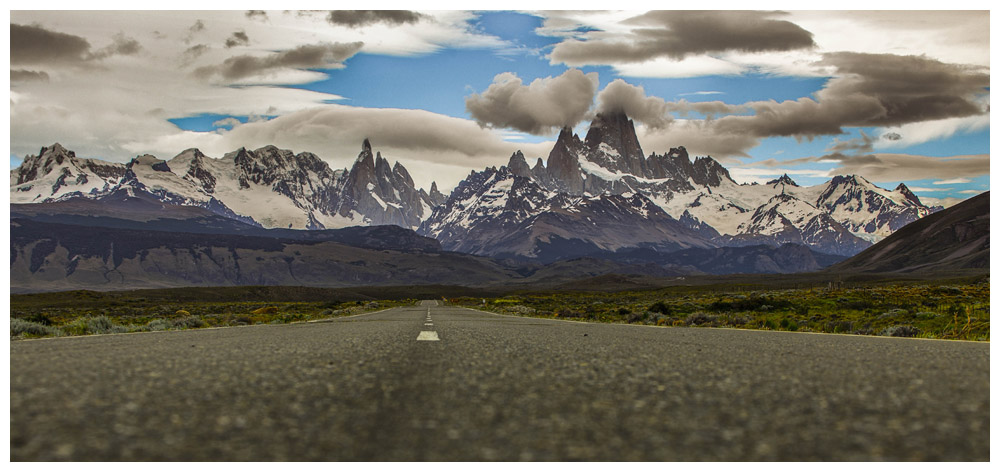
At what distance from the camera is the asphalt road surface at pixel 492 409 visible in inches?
233

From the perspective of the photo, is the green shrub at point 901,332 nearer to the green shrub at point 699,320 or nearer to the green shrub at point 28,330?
the green shrub at point 699,320

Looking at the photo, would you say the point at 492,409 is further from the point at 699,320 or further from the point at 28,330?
the point at 699,320

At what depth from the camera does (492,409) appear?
24.8ft

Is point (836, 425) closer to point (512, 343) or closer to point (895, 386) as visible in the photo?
point (895, 386)

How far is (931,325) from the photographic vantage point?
31031 mm

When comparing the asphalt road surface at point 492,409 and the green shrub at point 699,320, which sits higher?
the asphalt road surface at point 492,409

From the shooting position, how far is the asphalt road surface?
591cm

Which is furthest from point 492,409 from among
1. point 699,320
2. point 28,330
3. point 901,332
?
point 699,320

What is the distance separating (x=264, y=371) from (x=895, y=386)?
788cm

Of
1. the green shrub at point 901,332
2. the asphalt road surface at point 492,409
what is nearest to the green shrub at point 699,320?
the green shrub at point 901,332

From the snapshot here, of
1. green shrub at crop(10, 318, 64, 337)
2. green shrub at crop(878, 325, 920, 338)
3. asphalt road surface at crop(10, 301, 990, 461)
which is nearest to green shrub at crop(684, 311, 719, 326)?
green shrub at crop(878, 325, 920, 338)

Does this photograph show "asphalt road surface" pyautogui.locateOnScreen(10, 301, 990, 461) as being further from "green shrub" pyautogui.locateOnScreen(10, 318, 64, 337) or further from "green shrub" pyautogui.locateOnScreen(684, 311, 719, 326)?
"green shrub" pyautogui.locateOnScreen(684, 311, 719, 326)
